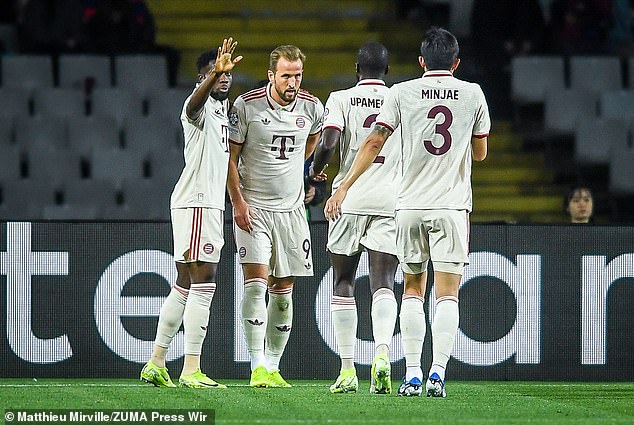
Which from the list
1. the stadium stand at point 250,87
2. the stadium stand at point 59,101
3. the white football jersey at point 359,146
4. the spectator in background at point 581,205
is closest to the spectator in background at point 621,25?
the stadium stand at point 250,87

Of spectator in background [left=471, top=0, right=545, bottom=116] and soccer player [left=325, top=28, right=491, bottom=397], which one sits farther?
spectator in background [left=471, top=0, right=545, bottom=116]

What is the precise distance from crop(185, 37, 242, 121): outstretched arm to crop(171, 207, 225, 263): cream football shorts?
1.85ft

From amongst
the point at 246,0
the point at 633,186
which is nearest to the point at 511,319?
the point at 633,186

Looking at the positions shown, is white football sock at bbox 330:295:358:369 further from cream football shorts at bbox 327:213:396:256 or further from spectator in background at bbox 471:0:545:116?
spectator in background at bbox 471:0:545:116

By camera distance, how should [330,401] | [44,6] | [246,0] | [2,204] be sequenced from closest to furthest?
[330,401] < [2,204] < [44,6] < [246,0]

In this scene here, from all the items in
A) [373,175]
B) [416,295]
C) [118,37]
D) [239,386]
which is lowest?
[239,386]

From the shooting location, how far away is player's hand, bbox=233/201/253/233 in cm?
812

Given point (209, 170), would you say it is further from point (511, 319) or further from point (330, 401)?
point (511, 319)

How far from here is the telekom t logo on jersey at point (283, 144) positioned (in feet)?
27.1

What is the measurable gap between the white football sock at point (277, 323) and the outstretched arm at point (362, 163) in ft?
3.19

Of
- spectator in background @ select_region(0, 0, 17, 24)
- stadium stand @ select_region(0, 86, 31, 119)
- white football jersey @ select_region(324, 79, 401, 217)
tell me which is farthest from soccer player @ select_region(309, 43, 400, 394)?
spectator in background @ select_region(0, 0, 17, 24)

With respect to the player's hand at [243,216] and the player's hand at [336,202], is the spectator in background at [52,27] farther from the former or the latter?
the player's hand at [336,202]

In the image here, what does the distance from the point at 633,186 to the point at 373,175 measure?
6246mm

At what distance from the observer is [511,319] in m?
9.50
